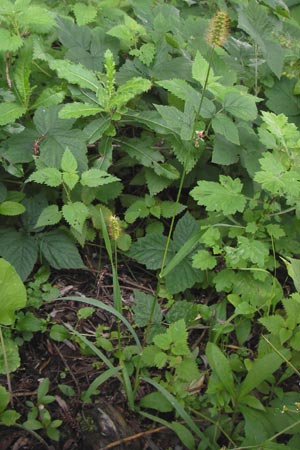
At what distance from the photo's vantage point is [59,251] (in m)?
2.08

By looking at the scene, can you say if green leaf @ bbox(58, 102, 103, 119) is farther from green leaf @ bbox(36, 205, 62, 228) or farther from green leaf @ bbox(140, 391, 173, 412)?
green leaf @ bbox(140, 391, 173, 412)

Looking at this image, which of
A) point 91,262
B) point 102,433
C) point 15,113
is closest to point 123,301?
point 91,262

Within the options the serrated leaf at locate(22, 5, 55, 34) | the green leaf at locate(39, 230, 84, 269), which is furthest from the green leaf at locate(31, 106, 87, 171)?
the serrated leaf at locate(22, 5, 55, 34)

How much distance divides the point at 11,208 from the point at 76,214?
30 centimetres

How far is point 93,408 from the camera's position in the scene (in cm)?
169

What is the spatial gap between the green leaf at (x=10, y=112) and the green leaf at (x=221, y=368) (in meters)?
1.27

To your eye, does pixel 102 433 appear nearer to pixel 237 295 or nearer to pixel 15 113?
pixel 237 295

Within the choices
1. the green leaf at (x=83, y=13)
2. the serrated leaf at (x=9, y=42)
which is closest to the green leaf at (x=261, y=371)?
the serrated leaf at (x=9, y=42)

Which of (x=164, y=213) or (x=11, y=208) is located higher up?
(x=164, y=213)

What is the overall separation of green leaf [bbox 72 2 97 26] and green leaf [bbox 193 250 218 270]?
4.64 feet

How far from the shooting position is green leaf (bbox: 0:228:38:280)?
2008mm

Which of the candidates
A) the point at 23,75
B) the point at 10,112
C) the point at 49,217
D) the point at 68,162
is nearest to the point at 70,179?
the point at 68,162

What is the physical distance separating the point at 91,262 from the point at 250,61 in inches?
54.6

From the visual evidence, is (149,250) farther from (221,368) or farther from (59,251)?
(221,368)
